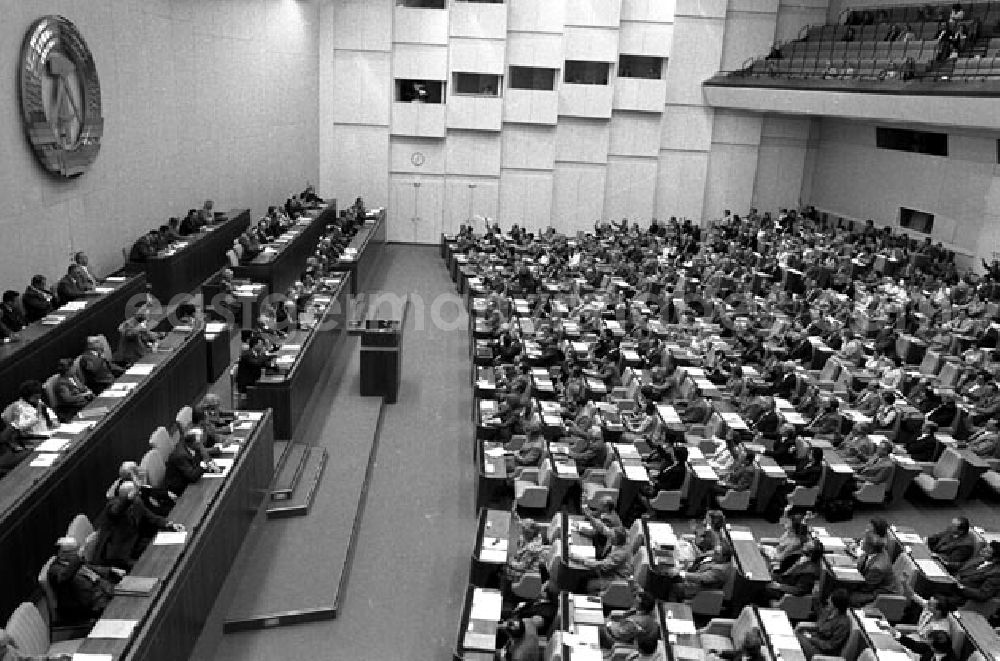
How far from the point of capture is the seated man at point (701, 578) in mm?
8039

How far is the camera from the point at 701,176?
1104 inches

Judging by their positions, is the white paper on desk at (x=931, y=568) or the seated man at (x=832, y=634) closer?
the seated man at (x=832, y=634)

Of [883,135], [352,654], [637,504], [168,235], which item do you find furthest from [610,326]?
[883,135]

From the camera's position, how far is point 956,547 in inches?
343

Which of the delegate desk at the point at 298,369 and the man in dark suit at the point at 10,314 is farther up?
the man in dark suit at the point at 10,314

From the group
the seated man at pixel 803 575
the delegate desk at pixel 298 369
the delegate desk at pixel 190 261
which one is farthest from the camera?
the delegate desk at pixel 190 261

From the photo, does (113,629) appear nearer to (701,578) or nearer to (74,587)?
(74,587)

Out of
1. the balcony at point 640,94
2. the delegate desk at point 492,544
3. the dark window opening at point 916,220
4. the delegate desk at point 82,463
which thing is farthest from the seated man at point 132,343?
the dark window opening at point 916,220

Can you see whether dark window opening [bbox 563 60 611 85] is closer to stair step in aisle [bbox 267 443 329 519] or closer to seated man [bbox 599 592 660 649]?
stair step in aisle [bbox 267 443 329 519]

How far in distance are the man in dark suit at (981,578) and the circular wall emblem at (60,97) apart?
12613 millimetres

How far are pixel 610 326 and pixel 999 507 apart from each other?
23.2 feet

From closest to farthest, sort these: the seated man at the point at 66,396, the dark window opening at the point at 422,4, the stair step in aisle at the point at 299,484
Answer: the seated man at the point at 66,396 → the stair step in aisle at the point at 299,484 → the dark window opening at the point at 422,4

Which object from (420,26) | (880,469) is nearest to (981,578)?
(880,469)

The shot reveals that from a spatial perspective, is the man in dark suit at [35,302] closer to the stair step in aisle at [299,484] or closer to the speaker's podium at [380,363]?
the stair step in aisle at [299,484]
